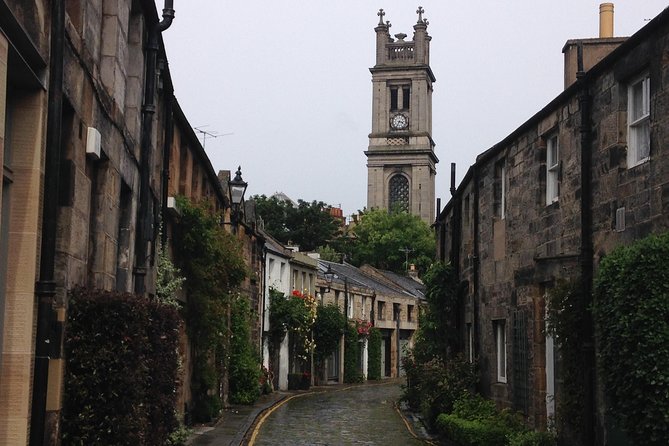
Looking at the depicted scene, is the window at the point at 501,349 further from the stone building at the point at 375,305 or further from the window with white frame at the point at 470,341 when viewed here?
the stone building at the point at 375,305

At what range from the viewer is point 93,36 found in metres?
10.5

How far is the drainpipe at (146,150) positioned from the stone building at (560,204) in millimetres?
6131

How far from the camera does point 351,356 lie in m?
52.0

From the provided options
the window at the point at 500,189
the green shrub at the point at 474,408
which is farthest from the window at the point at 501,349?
the window at the point at 500,189

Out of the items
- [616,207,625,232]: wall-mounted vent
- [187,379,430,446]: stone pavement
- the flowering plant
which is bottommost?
[187,379,430,446]: stone pavement

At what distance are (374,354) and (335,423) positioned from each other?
105ft

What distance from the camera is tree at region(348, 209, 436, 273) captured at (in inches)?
3423

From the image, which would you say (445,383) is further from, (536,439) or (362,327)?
(362,327)

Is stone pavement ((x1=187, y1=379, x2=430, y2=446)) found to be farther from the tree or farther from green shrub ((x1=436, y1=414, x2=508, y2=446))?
the tree

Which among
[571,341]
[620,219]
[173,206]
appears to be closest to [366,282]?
[173,206]

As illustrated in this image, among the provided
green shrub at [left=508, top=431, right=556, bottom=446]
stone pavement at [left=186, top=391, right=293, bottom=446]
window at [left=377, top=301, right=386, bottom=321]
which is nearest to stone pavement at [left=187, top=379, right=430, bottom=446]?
stone pavement at [left=186, top=391, right=293, bottom=446]

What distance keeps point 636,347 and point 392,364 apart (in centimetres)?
5225

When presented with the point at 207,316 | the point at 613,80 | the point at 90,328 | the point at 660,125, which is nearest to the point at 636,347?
the point at 660,125

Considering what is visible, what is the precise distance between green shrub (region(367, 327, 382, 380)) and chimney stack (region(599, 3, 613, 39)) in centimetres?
3928
